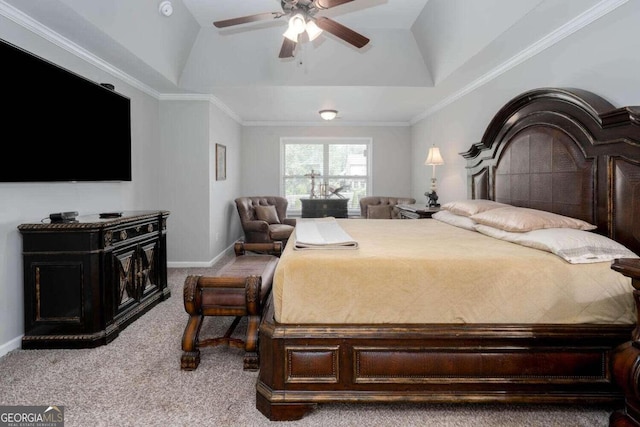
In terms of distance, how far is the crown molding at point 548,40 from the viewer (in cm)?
229

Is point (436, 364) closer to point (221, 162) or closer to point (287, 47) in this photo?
point (287, 47)

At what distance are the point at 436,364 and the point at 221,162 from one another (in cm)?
451

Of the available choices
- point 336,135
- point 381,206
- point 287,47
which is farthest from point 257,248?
point 336,135

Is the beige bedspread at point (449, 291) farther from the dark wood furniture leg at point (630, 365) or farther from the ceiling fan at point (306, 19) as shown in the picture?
the ceiling fan at point (306, 19)

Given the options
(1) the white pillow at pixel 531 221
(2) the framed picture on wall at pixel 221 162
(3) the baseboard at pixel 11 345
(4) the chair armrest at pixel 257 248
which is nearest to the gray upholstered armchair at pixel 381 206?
(2) the framed picture on wall at pixel 221 162

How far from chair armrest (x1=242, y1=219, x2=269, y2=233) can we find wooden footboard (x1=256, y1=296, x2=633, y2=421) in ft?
12.5

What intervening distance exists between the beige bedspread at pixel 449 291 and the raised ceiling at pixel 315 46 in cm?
186

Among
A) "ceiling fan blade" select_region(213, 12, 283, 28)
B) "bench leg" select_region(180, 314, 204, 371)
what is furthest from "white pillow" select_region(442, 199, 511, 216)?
"bench leg" select_region(180, 314, 204, 371)

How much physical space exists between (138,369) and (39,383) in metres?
0.52

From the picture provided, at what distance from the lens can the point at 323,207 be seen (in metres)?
6.40

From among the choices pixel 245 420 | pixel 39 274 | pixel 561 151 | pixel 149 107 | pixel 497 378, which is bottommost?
pixel 245 420

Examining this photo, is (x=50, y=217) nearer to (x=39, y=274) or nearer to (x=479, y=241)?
(x=39, y=274)

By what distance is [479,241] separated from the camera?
2271 millimetres

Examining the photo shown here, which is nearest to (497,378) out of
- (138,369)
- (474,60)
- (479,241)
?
(479,241)
